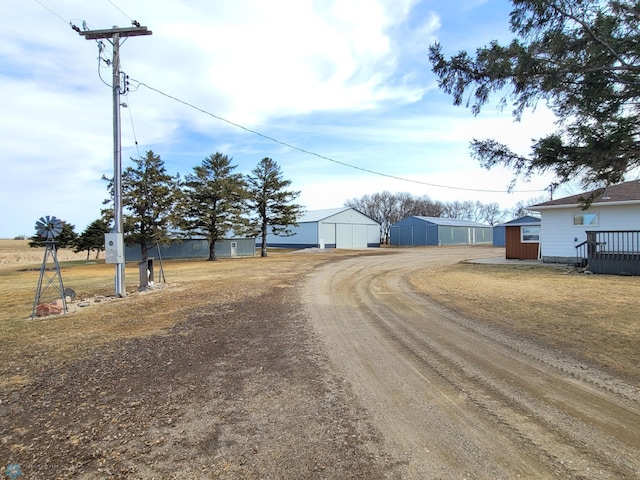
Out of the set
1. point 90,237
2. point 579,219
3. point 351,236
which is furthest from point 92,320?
point 351,236

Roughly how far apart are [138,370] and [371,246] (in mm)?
→ 45938

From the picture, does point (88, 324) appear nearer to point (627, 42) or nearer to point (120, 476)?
point (120, 476)

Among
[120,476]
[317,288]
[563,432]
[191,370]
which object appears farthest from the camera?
[317,288]

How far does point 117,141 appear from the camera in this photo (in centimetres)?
1116

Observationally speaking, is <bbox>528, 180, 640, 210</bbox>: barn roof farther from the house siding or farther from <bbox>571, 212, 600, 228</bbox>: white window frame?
<bbox>571, 212, 600, 228</bbox>: white window frame

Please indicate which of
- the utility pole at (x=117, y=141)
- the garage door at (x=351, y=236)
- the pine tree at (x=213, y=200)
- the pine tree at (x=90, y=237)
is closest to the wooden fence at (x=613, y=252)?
the utility pole at (x=117, y=141)

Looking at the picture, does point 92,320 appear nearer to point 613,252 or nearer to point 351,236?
point 613,252

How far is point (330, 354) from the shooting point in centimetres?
512

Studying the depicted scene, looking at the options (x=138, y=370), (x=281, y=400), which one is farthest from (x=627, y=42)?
(x=138, y=370)

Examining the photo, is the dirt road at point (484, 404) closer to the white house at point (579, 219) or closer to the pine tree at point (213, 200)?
the white house at point (579, 219)

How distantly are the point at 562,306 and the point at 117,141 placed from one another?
12265 millimetres

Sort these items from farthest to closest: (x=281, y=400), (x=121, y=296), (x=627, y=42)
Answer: (x=121, y=296) → (x=627, y=42) → (x=281, y=400)

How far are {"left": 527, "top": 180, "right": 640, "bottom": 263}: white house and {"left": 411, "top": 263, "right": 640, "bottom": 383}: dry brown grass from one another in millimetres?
3982

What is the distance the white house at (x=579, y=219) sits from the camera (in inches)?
626
